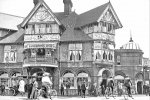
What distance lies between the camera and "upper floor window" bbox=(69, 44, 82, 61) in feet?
126

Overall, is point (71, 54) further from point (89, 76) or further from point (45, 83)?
point (45, 83)

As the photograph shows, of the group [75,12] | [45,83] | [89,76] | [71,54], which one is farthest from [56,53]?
[45,83]

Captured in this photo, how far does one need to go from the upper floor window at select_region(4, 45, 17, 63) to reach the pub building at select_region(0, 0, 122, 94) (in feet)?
4.60

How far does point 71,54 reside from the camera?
1521 inches

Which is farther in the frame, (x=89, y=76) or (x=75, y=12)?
(x=75, y=12)

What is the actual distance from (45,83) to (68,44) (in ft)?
64.8

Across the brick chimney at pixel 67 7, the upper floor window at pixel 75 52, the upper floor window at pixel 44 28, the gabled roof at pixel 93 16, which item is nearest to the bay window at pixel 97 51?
the upper floor window at pixel 75 52

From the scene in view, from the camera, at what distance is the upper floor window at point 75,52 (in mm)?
38469

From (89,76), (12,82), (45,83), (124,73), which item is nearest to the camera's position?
(45,83)

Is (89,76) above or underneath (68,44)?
underneath

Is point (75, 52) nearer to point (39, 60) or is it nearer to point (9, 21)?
point (39, 60)

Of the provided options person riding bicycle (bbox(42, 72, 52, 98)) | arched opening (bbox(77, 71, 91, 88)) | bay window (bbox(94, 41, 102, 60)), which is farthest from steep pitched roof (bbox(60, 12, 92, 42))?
person riding bicycle (bbox(42, 72, 52, 98))

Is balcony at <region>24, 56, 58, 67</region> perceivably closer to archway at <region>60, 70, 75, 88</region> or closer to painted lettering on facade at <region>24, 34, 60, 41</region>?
archway at <region>60, 70, 75, 88</region>

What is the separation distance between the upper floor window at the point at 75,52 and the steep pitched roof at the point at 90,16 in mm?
3795
